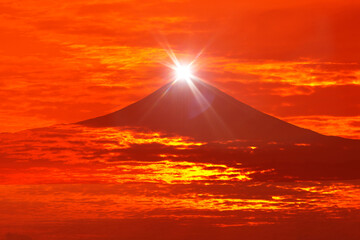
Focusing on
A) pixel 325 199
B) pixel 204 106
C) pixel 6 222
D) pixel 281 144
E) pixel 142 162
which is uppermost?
pixel 204 106

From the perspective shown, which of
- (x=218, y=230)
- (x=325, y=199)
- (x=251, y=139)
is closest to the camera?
(x=218, y=230)

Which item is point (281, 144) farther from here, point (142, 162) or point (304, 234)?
point (304, 234)

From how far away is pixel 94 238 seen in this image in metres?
26.4

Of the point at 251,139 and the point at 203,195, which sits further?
the point at 251,139

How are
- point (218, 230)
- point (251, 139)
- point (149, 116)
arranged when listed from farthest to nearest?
point (251, 139) < point (149, 116) < point (218, 230)

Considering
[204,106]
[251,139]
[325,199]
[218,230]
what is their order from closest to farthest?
[218,230] < [325,199] < [251,139] < [204,106]

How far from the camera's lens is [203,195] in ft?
153

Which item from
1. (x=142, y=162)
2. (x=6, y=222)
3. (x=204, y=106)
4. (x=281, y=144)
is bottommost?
(x=6, y=222)

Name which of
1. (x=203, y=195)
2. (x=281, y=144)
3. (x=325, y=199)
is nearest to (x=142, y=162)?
(x=281, y=144)

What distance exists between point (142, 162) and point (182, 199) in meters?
31.8

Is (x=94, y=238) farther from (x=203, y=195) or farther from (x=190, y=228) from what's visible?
(x=203, y=195)

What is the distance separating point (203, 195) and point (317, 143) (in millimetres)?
44955

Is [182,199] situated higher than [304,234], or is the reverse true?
[182,199]

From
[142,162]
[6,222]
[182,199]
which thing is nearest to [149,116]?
[142,162]
